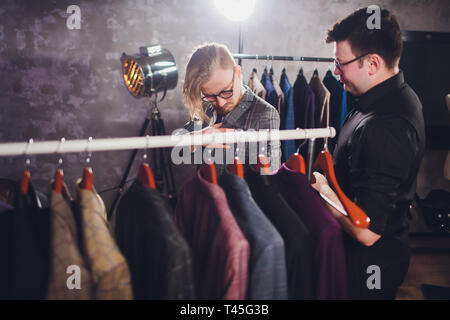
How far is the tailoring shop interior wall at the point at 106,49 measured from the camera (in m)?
2.60

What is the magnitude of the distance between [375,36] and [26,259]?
4.31 feet

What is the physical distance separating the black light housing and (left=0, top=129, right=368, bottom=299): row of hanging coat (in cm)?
129

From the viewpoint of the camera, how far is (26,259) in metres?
0.80

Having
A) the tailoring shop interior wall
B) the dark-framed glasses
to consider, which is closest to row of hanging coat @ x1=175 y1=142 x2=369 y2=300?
the dark-framed glasses

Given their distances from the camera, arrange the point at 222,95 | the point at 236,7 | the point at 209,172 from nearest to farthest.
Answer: the point at 209,172 < the point at 222,95 < the point at 236,7

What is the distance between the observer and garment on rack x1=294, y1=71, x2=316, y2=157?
2230 mm

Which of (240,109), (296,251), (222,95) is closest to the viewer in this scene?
(296,251)

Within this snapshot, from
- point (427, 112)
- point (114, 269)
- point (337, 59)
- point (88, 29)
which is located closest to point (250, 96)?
point (337, 59)

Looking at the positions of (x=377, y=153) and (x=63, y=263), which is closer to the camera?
(x=63, y=263)

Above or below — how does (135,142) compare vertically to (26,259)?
above

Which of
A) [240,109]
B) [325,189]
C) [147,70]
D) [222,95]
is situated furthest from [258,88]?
[325,189]

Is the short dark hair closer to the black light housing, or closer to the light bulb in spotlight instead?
the light bulb in spotlight

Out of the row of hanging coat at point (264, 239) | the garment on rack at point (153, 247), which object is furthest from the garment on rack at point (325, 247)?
the garment on rack at point (153, 247)

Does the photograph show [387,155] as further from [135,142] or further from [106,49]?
[106,49]
